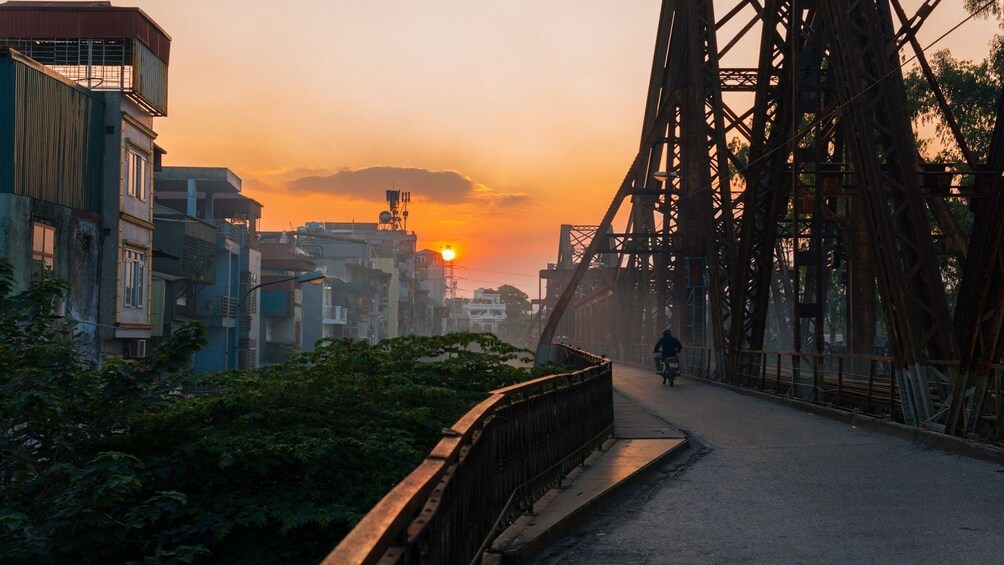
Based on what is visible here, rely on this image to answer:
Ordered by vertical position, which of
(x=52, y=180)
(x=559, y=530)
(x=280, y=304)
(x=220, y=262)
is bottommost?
(x=559, y=530)

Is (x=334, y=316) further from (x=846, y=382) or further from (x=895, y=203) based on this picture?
(x=895, y=203)

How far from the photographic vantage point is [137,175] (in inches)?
1491

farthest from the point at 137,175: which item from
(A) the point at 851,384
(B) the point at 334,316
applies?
(B) the point at 334,316

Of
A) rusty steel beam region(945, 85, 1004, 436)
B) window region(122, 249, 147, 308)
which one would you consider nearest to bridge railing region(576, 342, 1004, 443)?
rusty steel beam region(945, 85, 1004, 436)

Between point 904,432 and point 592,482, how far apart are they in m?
6.74

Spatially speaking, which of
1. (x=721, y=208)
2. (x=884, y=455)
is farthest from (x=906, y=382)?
(x=721, y=208)

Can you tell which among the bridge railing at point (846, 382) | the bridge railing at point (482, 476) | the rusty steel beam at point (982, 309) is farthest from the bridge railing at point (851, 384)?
the bridge railing at point (482, 476)

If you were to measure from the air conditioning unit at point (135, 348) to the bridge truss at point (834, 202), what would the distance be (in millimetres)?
16343

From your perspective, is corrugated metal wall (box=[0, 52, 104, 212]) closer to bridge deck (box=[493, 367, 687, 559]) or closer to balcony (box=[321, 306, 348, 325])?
bridge deck (box=[493, 367, 687, 559])

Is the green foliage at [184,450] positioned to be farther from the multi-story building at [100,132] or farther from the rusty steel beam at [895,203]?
the multi-story building at [100,132]

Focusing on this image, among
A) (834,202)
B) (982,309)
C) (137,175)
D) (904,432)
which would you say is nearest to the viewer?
(982,309)

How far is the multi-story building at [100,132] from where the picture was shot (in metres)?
32.0

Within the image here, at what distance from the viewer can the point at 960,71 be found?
4050cm

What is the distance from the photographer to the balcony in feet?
269
